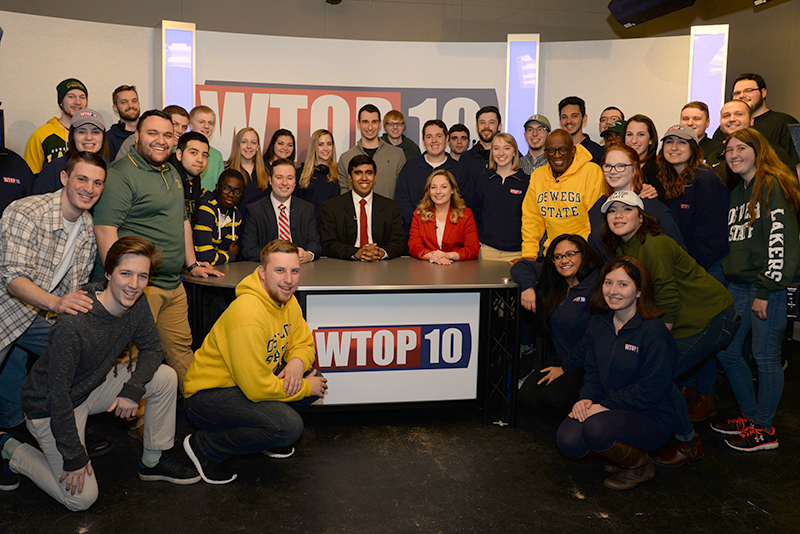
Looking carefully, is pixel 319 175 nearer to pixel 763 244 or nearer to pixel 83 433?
pixel 83 433

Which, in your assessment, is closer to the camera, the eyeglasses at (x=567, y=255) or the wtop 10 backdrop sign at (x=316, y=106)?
the eyeglasses at (x=567, y=255)

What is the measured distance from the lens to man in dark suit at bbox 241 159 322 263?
399 cm

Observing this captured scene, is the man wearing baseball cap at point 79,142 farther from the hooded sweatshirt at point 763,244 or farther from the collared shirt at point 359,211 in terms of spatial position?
the hooded sweatshirt at point 763,244

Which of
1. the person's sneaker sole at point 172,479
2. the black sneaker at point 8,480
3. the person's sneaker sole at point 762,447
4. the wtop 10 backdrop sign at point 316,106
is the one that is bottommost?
the person's sneaker sole at point 172,479

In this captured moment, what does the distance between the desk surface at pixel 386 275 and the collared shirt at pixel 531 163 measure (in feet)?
3.07

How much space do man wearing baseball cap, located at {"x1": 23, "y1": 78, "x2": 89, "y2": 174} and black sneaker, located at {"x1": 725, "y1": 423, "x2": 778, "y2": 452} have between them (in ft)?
14.5

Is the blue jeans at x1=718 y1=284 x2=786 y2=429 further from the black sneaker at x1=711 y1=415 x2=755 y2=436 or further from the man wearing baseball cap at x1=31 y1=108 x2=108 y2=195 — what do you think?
the man wearing baseball cap at x1=31 y1=108 x2=108 y2=195

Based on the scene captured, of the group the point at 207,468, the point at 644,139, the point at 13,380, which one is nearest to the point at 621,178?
the point at 644,139

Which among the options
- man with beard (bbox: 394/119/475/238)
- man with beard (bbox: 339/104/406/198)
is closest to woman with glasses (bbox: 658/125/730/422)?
man with beard (bbox: 394/119/475/238)

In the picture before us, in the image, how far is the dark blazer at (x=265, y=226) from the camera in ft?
13.1

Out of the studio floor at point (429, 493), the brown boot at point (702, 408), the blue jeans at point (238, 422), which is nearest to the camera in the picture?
the studio floor at point (429, 493)

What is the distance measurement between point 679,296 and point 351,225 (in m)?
2.17

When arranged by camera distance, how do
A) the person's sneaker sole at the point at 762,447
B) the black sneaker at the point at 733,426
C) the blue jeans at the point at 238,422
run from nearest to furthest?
the blue jeans at the point at 238,422 < the person's sneaker sole at the point at 762,447 < the black sneaker at the point at 733,426

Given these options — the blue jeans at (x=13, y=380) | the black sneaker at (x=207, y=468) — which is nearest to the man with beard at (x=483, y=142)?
the black sneaker at (x=207, y=468)
